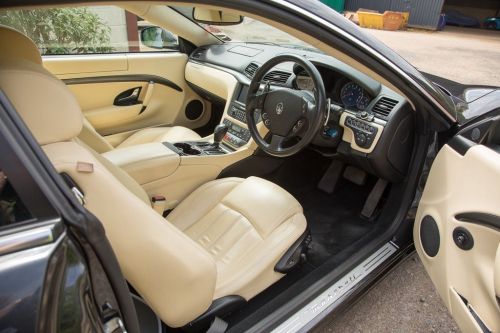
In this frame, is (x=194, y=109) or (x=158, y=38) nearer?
(x=158, y=38)

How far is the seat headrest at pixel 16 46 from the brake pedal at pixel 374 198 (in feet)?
5.83

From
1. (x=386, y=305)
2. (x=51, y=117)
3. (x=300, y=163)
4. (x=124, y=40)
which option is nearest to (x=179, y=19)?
(x=124, y=40)

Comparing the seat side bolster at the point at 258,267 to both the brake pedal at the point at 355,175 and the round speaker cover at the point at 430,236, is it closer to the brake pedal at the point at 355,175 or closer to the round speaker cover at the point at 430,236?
the round speaker cover at the point at 430,236

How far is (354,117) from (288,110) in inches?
14.5

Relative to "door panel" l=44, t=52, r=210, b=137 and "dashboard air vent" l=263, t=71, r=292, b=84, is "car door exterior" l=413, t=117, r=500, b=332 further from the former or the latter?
"door panel" l=44, t=52, r=210, b=137

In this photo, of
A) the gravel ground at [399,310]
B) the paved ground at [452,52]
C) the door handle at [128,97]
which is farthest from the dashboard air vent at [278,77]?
the paved ground at [452,52]

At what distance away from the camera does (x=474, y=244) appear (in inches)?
49.6

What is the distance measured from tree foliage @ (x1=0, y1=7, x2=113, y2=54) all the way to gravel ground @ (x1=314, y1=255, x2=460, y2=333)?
2232 mm

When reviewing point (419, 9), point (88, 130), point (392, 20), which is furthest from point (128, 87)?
point (419, 9)

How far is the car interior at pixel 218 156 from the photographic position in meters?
0.85

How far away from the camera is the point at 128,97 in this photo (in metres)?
2.73

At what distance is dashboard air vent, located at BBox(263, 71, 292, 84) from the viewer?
2.18 meters

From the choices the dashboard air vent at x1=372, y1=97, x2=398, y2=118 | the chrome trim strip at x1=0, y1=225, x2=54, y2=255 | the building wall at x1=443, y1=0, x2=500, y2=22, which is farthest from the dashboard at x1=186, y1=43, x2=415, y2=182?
the building wall at x1=443, y1=0, x2=500, y2=22

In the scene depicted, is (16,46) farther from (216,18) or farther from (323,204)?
(323,204)
